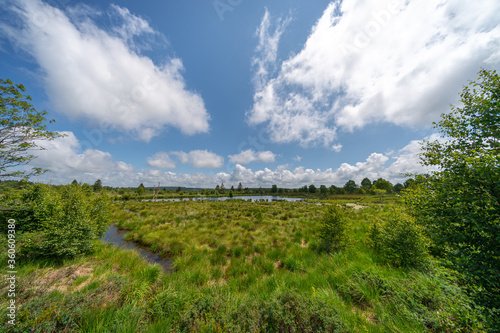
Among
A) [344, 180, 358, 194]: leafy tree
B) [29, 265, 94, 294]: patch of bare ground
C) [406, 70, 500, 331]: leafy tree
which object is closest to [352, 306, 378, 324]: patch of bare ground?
[406, 70, 500, 331]: leafy tree

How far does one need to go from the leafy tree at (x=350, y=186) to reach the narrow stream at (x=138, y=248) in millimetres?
95116

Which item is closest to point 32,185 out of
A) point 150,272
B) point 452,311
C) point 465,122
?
point 150,272

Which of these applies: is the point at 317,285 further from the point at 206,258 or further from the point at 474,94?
the point at 474,94

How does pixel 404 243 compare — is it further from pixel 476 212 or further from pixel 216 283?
pixel 216 283

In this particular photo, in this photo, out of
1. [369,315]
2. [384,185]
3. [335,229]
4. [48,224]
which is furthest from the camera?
[384,185]

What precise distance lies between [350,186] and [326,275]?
308ft

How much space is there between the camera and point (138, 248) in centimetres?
966

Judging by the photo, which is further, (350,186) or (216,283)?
(350,186)

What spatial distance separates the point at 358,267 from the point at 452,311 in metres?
2.45

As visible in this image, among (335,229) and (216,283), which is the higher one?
(335,229)

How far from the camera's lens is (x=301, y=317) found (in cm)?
292

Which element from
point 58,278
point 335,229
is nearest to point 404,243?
point 335,229

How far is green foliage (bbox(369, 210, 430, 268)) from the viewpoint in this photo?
4.80 m

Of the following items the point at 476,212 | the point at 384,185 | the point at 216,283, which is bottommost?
the point at 216,283
